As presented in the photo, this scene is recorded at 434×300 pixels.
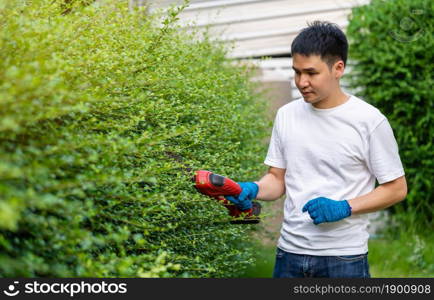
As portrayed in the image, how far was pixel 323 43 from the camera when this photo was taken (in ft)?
9.53

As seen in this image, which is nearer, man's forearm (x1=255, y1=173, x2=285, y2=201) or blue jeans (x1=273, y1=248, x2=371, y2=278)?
blue jeans (x1=273, y1=248, x2=371, y2=278)

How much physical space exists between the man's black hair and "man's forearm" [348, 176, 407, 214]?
600 mm

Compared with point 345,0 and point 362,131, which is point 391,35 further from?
point 362,131

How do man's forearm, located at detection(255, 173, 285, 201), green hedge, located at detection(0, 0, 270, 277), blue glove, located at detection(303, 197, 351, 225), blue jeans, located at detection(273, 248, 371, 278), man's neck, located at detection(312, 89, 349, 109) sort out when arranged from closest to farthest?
green hedge, located at detection(0, 0, 270, 277)
blue glove, located at detection(303, 197, 351, 225)
blue jeans, located at detection(273, 248, 371, 278)
man's neck, located at detection(312, 89, 349, 109)
man's forearm, located at detection(255, 173, 285, 201)

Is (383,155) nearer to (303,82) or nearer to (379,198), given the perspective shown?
(379,198)

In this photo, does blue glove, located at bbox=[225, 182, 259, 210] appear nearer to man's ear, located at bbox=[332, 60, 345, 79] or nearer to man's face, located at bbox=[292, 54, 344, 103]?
man's face, located at bbox=[292, 54, 344, 103]

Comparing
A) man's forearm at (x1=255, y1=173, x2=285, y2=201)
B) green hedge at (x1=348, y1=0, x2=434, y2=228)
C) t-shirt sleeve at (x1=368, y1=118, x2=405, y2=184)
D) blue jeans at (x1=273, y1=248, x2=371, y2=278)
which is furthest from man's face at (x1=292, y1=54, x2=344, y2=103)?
green hedge at (x1=348, y1=0, x2=434, y2=228)

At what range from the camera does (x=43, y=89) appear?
174 centimetres

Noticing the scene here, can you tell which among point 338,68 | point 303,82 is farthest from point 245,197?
point 338,68

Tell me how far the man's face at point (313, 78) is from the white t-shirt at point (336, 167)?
99 mm

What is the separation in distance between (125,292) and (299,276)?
1093 millimetres

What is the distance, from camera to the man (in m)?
2.81

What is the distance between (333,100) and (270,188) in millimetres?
518

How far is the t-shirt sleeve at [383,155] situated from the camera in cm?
280
